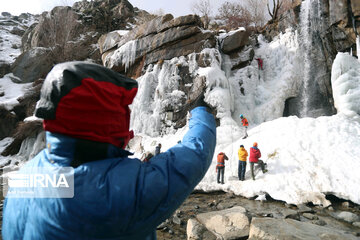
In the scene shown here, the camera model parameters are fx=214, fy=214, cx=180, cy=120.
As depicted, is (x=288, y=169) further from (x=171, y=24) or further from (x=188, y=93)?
(x=171, y=24)

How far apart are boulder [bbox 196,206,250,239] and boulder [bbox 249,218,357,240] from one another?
293 mm

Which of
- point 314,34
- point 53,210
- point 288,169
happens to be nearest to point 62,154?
point 53,210

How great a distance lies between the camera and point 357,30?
11078mm

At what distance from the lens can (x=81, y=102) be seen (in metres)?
0.83

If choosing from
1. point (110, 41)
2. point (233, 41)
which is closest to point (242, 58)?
point (233, 41)

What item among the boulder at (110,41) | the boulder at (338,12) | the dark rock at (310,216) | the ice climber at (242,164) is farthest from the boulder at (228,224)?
the boulder at (110,41)

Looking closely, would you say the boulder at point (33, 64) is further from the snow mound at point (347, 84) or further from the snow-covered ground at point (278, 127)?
the snow mound at point (347, 84)

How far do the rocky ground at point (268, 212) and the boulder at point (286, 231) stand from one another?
35.6 inches

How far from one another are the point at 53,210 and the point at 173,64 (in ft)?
46.2

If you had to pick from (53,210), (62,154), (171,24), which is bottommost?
(53,210)

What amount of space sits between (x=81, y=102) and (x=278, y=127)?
10.1 metres

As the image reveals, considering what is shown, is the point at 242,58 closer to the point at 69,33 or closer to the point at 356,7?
the point at 356,7

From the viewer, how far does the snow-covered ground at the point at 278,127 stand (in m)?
6.83

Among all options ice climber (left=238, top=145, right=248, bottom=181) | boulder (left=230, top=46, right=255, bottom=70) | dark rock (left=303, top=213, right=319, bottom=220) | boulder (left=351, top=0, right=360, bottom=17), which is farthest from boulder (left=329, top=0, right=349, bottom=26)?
dark rock (left=303, top=213, right=319, bottom=220)
